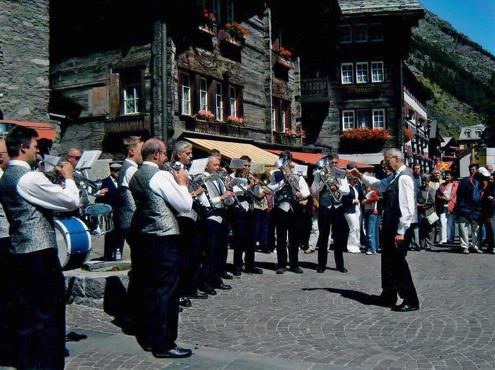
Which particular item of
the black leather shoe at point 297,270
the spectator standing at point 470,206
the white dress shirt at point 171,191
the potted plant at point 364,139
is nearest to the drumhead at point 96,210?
the white dress shirt at point 171,191

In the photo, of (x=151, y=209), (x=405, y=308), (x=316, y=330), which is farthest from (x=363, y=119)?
(x=151, y=209)

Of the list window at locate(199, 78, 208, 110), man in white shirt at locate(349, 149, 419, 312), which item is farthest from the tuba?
window at locate(199, 78, 208, 110)

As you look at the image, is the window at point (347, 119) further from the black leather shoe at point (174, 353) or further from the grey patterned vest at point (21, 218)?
the grey patterned vest at point (21, 218)

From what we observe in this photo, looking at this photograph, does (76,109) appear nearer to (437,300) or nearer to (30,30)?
(30,30)

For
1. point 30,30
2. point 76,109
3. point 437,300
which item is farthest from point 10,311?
point 76,109

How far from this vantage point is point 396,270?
6.77 meters

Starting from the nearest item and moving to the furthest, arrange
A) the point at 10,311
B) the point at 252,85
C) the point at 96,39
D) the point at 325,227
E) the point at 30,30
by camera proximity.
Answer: the point at 10,311 → the point at 325,227 → the point at 30,30 → the point at 96,39 → the point at 252,85

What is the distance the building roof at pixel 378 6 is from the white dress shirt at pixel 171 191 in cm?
2941

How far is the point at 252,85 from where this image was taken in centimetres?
2209

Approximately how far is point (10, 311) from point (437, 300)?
5237 millimetres

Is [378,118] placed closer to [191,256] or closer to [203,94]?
[203,94]

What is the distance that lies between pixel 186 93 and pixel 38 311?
14.7m

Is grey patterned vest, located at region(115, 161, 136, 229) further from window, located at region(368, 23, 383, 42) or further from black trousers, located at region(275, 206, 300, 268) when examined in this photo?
window, located at region(368, 23, 383, 42)

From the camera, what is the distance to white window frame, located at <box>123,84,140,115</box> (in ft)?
58.8
